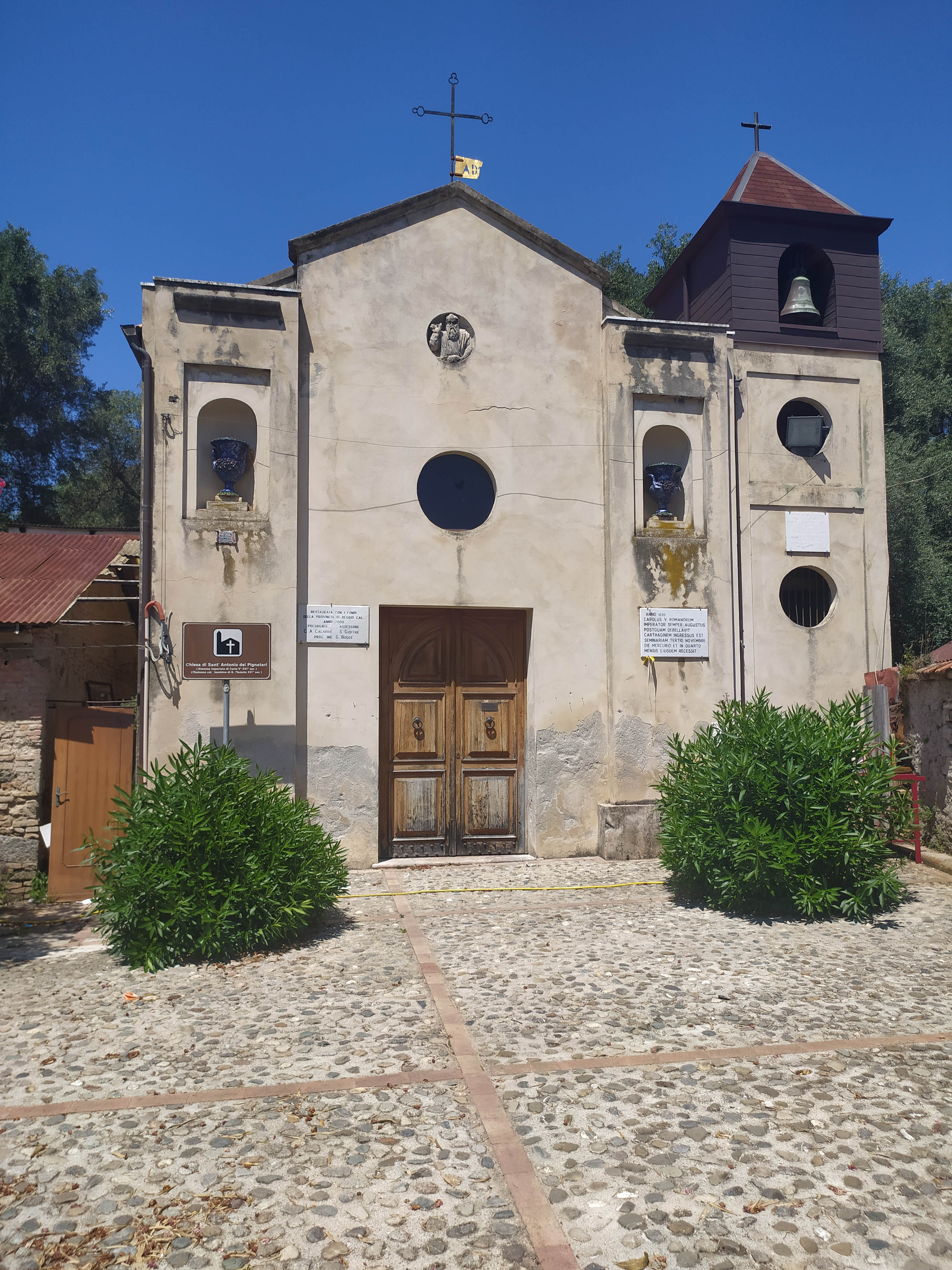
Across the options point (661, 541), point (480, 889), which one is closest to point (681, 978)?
point (480, 889)

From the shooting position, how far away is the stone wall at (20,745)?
8.51 m

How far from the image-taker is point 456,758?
10.0m

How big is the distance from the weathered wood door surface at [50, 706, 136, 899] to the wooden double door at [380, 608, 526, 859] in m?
2.79

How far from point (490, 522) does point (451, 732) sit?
2.47m

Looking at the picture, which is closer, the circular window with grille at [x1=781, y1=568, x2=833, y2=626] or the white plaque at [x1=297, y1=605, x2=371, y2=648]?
the white plaque at [x1=297, y1=605, x2=371, y2=648]

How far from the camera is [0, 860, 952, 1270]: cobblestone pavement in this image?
3.13 m

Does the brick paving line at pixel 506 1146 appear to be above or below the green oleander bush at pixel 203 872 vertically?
below

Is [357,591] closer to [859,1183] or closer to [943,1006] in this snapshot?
[943,1006]

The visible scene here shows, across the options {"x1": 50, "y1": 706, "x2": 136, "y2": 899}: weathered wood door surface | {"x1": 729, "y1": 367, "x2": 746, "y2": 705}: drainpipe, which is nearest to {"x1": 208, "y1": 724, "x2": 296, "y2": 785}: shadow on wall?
{"x1": 50, "y1": 706, "x2": 136, "y2": 899}: weathered wood door surface

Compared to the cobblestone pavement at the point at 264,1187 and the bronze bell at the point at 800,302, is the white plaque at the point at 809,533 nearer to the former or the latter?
the bronze bell at the point at 800,302

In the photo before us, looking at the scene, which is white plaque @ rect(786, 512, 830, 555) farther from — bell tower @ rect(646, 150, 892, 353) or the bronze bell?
the bronze bell

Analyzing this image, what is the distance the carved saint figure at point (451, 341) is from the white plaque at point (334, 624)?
3101mm

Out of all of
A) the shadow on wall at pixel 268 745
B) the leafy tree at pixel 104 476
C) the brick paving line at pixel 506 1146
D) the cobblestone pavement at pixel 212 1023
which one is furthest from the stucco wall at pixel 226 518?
the leafy tree at pixel 104 476

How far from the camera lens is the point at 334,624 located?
30.9 ft
